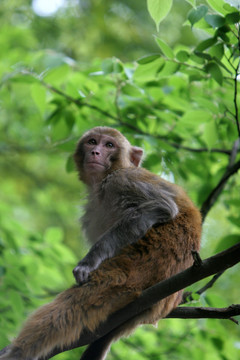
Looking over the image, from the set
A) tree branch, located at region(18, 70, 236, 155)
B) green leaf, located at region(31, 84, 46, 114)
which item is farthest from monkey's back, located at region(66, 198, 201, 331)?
green leaf, located at region(31, 84, 46, 114)

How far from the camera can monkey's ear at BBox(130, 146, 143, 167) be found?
4871mm

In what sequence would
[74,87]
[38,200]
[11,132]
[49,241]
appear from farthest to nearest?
1. [38,200]
2. [11,132]
3. [49,241]
4. [74,87]

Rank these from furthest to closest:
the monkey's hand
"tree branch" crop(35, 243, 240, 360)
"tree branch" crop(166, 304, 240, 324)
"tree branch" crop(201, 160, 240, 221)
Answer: "tree branch" crop(201, 160, 240, 221) < the monkey's hand < "tree branch" crop(166, 304, 240, 324) < "tree branch" crop(35, 243, 240, 360)

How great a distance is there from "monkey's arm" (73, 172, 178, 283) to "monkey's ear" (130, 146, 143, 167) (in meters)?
1.06

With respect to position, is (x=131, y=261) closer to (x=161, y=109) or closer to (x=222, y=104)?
(x=222, y=104)

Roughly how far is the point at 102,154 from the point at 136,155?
0.49 meters

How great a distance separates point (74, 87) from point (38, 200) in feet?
26.3

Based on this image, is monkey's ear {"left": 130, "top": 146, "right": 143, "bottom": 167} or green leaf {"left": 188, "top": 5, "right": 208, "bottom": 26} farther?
monkey's ear {"left": 130, "top": 146, "right": 143, "bottom": 167}

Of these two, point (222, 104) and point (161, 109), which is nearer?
point (222, 104)

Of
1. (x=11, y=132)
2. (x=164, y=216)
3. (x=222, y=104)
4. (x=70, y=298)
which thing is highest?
(x=222, y=104)

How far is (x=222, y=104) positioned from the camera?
13.5 ft

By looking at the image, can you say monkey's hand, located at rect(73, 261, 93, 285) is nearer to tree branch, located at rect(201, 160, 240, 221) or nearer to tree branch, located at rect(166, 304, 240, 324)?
tree branch, located at rect(166, 304, 240, 324)

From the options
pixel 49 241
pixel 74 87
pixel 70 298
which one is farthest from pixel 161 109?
pixel 70 298

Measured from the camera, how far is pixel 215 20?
342 cm
